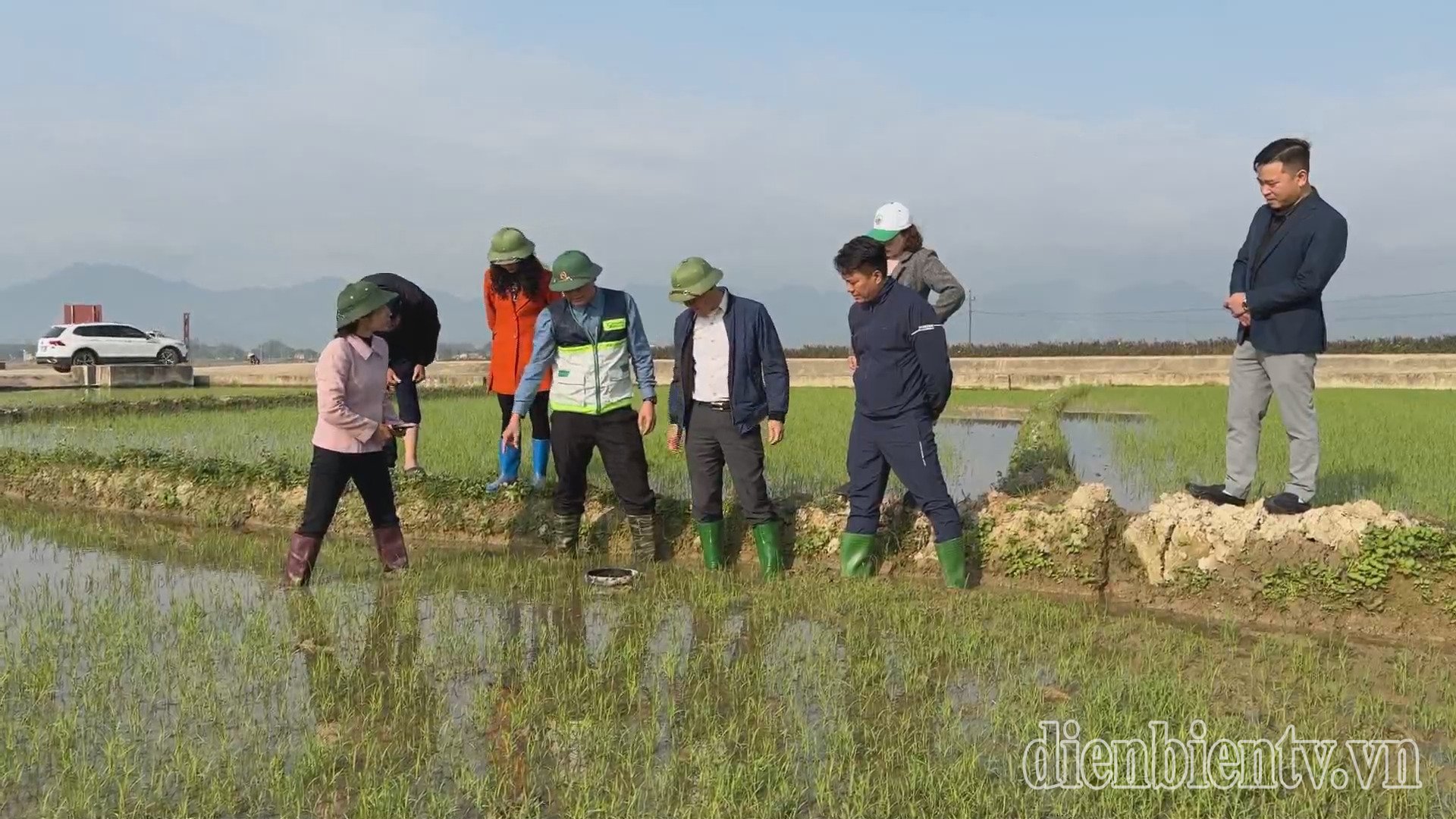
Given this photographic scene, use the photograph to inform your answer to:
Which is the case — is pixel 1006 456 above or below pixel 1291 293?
below

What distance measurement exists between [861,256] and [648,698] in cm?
228

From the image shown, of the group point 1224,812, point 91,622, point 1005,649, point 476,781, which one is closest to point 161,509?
point 91,622

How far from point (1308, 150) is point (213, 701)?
4869mm

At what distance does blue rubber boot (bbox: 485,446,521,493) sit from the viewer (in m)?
6.16

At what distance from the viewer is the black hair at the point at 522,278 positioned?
5.84 meters

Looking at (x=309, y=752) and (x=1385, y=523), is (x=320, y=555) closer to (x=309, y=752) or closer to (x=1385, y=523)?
(x=309, y=752)

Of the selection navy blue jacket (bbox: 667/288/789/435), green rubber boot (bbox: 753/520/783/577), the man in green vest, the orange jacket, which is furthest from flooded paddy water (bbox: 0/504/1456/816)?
the orange jacket

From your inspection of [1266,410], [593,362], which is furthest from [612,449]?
[1266,410]

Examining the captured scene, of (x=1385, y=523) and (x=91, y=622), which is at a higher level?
(x=1385, y=523)

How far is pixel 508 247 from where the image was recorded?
5688 mm

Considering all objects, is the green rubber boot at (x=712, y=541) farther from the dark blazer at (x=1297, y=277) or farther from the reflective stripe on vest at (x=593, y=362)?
the dark blazer at (x=1297, y=277)

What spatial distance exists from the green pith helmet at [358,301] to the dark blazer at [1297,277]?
13.2ft

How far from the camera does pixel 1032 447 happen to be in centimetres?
767

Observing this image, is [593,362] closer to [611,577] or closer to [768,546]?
[611,577]
